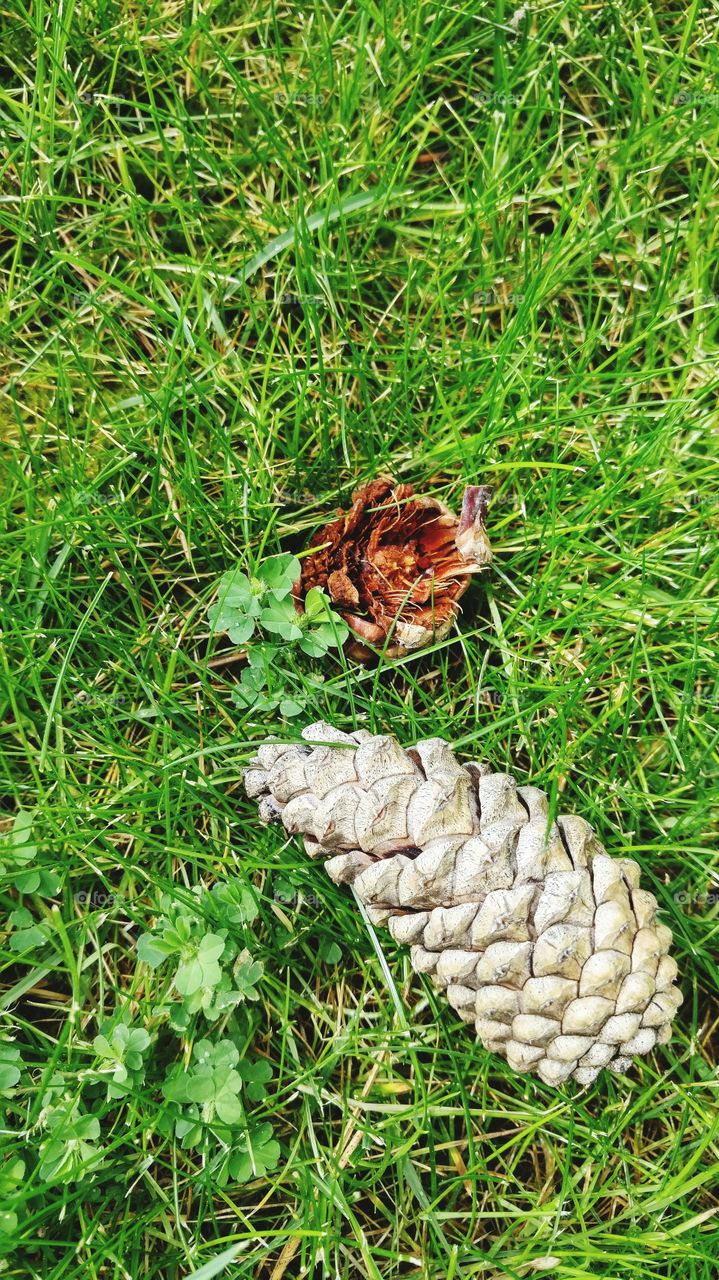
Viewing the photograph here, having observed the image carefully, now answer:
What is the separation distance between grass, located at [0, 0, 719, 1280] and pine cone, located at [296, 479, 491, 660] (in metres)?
0.07

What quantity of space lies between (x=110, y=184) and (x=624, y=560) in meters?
1.31

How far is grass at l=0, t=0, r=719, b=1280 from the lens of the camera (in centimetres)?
180

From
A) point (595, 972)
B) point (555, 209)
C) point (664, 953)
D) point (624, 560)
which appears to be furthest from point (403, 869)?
point (555, 209)

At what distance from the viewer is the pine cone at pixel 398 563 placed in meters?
1.88

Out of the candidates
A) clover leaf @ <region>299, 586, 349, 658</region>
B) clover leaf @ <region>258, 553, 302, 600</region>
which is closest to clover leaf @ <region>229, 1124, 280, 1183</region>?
clover leaf @ <region>299, 586, 349, 658</region>

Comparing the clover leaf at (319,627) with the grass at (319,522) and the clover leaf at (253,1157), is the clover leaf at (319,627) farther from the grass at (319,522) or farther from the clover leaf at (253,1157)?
the clover leaf at (253,1157)

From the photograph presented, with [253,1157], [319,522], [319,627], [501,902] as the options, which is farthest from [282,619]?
[253,1157]

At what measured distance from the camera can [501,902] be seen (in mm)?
1597

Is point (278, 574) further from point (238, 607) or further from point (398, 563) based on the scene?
point (398, 563)

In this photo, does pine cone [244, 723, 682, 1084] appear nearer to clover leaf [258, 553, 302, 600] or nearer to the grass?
the grass

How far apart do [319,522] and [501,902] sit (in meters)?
0.82

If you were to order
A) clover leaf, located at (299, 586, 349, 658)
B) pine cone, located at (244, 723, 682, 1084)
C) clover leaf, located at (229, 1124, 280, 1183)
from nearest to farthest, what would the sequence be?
pine cone, located at (244, 723, 682, 1084) → clover leaf, located at (229, 1124, 280, 1183) → clover leaf, located at (299, 586, 349, 658)

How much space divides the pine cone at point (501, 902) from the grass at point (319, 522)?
191 millimetres

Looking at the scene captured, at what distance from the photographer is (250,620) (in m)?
1.91
